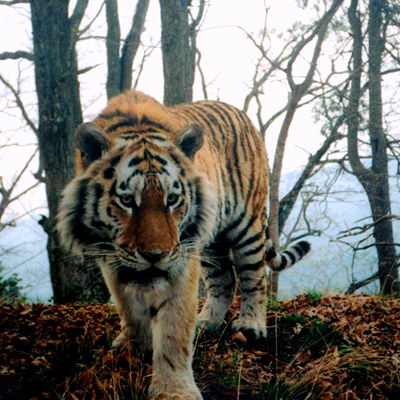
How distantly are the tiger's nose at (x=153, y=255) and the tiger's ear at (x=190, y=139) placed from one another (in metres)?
0.78

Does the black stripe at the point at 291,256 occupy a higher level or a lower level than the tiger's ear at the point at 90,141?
lower

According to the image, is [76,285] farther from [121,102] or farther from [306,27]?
[306,27]

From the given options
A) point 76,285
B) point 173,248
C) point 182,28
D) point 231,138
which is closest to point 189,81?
point 182,28

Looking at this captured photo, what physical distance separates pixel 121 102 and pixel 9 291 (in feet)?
21.4

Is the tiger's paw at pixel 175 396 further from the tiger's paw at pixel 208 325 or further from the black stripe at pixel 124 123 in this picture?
the black stripe at pixel 124 123

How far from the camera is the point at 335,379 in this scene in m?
3.24

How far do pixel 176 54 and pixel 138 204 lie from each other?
14.4 feet

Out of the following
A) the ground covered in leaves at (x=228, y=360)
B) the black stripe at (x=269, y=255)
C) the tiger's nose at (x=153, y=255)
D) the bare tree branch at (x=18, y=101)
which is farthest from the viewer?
the bare tree branch at (x=18, y=101)

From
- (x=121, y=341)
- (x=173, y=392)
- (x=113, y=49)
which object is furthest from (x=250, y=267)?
(x=113, y=49)

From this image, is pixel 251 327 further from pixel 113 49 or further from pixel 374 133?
pixel 374 133

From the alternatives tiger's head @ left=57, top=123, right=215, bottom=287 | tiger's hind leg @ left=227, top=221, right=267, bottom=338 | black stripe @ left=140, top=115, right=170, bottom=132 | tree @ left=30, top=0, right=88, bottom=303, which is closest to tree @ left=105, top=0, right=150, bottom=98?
tree @ left=30, top=0, right=88, bottom=303

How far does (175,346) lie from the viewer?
114 inches

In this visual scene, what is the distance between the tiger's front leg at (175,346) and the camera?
283 cm

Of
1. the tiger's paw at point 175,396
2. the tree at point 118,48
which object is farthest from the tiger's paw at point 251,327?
the tree at point 118,48
